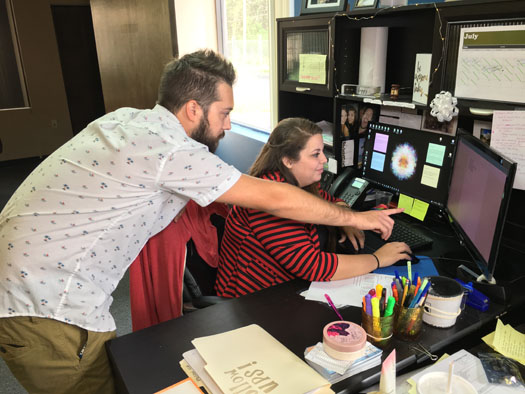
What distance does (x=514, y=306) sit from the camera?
1.18 m

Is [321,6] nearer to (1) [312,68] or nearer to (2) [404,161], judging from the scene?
(1) [312,68]

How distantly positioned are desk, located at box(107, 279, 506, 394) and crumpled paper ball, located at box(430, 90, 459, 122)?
0.66m

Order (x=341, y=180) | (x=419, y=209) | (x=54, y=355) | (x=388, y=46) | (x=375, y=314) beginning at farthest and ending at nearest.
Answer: (x=341, y=180) → (x=388, y=46) → (x=419, y=209) → (x=54, y=355) → (x=375, y=314)

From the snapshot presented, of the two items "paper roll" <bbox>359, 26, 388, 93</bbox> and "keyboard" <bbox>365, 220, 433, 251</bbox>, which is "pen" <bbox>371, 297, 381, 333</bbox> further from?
"paper roll" <bbox>359, 26, 388, 93</bbox>

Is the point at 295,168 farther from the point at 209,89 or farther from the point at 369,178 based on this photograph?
the point at 369,178

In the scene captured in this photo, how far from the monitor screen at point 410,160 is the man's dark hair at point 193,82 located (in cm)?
88

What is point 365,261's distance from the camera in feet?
4.44

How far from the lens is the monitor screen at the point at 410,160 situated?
66.0 inches

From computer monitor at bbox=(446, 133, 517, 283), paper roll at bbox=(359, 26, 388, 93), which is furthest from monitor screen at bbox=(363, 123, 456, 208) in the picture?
paper roll at bbox=(359, 26, 388, 93)

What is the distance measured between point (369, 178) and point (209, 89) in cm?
102

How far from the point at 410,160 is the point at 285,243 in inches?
32.1

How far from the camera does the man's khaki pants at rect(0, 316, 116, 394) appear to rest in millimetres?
1205

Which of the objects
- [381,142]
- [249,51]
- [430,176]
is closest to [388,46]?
[381,142]

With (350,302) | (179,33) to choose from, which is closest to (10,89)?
(179,33)
